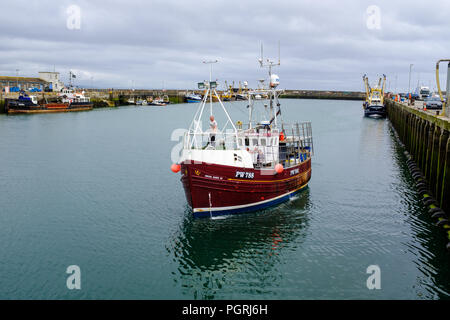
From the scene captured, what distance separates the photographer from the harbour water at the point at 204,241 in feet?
51.3

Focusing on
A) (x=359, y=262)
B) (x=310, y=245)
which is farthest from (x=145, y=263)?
(x=359, y=262)

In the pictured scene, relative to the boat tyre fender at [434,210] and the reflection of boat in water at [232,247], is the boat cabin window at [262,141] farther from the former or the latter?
the boat tyre fender at [434,210]

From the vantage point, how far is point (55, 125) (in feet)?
244

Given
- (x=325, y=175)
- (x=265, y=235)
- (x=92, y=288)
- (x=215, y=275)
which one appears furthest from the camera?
(x=325, y=175)

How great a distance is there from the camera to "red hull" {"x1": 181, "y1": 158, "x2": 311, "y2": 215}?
20969 millimetres

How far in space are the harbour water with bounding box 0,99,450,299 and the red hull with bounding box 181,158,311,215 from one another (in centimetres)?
83

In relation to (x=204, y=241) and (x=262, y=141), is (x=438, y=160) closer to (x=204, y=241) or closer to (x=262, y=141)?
(x=262, y=141)

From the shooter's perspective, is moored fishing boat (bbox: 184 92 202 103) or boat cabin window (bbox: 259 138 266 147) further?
moored fishing boat (bbox: 184 92 202 103)

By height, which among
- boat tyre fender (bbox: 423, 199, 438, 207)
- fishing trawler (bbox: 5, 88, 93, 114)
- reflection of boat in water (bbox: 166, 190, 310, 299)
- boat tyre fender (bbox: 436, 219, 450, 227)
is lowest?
reflection of boat in water (bbox: 166, 190, 310, 299)

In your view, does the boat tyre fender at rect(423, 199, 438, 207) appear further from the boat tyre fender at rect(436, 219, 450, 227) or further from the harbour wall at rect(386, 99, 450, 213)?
the boat tyre fender at rect(436, 219, 450, 227)

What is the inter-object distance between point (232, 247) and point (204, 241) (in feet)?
5.10

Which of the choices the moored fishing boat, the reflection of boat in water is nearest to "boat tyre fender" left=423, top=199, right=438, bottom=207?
the reflection of boat in water

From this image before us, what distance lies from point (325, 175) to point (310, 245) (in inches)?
632
